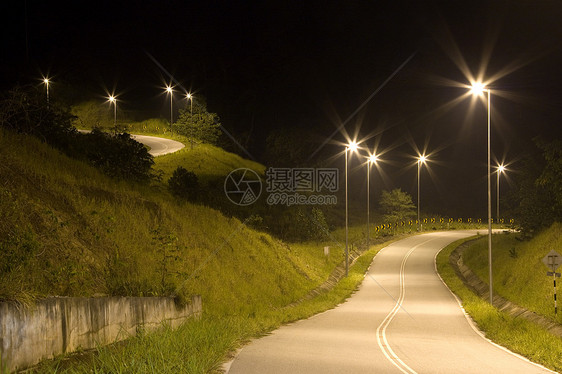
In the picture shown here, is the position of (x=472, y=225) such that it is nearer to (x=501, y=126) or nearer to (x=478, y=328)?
(x=501, y=126)

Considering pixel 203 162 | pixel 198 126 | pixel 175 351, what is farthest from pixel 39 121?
pixel 198 126

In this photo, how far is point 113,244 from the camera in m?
15.5

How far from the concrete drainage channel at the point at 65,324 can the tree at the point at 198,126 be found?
51.8 meters

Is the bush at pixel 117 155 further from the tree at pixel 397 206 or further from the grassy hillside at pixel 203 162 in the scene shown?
the tree at pixel 397 206

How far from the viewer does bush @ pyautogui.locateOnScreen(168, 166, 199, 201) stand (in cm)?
3123

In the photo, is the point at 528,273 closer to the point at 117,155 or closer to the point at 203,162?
the point at 117,155

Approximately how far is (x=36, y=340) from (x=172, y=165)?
38071 mm

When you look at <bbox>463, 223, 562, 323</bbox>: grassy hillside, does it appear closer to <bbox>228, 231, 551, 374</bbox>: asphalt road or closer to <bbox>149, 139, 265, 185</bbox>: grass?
<bbox>228, 231, 551, 374</bbox>: asphalt road

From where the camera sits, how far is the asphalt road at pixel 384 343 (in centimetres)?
1061

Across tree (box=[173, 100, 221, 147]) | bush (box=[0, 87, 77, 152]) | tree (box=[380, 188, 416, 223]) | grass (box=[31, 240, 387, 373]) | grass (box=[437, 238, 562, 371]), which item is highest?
tree (box=[173, 100, 221, 147])


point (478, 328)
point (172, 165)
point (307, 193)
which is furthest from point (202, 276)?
point (307, 193)

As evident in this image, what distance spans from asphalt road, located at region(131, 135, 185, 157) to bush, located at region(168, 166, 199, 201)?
57.7 ft

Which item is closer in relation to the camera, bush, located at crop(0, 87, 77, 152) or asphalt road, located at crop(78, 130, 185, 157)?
bush, located at crop(0, 87, 77, 152)

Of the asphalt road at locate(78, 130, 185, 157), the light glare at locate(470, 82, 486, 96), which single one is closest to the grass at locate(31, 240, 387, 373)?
the light glare at locate(470, 82, 486, 96)
